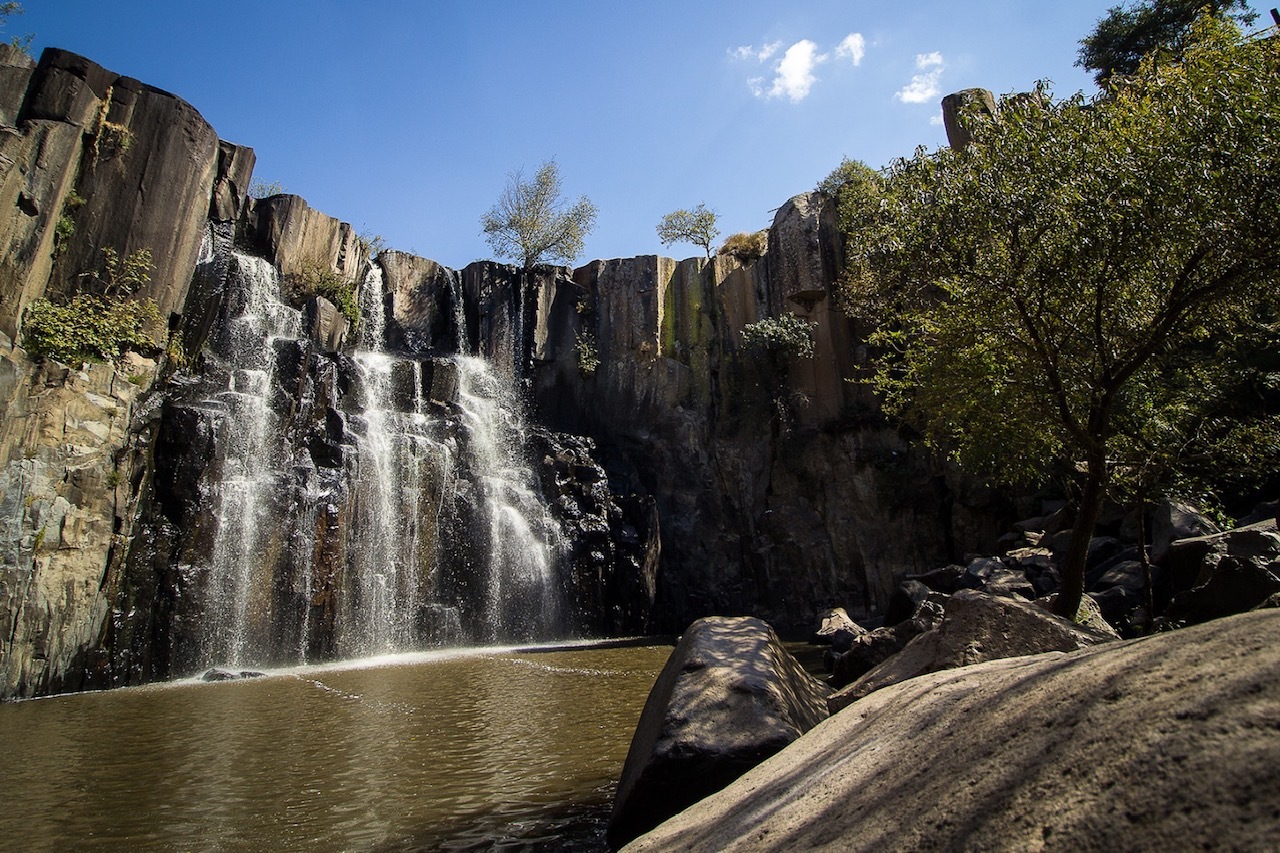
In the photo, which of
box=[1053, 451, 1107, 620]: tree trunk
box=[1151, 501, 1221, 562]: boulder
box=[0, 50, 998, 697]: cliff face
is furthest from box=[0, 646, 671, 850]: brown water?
box=[1151, 501, 1221, 562]: boulder

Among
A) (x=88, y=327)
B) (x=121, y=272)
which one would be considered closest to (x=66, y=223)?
(x=121, y=272)

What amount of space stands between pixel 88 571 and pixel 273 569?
361cm

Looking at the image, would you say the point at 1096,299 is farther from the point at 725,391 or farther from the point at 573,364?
the point at 573,364

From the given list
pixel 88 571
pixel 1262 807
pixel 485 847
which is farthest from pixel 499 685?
pixel 1262 807

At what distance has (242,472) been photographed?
60.2ft

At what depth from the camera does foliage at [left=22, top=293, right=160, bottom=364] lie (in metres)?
15.8

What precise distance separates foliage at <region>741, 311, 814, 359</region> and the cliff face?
2.38 ft

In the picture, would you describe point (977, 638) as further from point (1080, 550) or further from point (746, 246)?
point (746, 246)

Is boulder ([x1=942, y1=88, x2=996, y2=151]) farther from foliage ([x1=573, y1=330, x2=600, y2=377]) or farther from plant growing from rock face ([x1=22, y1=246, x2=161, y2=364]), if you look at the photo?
plant growing from rock face ([x1=22, y1=246, x2=161, y2=364])

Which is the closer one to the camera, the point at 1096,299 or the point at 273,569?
the point at 1096,299

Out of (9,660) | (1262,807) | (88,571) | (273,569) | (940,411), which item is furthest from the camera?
(273,569)

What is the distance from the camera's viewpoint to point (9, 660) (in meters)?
13.0

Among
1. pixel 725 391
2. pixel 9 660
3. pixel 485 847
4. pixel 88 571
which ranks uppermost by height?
pixel 725 391

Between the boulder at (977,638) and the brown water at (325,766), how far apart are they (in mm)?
2672
